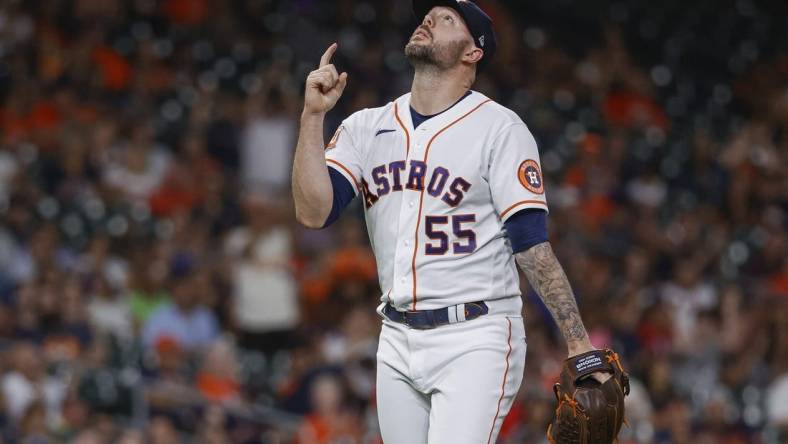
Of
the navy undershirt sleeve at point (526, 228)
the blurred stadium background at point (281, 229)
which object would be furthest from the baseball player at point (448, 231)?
the blurred stadium background at point (281, 229)

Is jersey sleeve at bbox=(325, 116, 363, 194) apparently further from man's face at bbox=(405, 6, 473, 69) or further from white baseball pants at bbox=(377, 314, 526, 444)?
white baseball pants at bbox=(377, 314, 526, 444)

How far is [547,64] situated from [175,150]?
4.19m

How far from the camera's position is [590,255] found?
32.7 feet

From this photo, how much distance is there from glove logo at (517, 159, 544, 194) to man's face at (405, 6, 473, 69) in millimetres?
387

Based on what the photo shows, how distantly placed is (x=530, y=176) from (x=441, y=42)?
0.47m

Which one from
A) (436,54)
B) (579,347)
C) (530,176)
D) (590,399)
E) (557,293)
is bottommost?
(590,399)

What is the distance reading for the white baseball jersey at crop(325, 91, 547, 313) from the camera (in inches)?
142

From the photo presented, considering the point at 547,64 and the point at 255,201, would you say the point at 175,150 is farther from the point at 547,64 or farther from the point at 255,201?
the point at 547,64

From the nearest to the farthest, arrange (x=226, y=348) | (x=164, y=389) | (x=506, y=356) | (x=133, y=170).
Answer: (x=506, y=356)
(x=164, y=389)
(x=226, y=348)
(x=133, y=170)

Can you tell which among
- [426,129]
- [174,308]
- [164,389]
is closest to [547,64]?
[174,308]

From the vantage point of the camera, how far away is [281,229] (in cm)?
902

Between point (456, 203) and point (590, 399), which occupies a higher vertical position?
point (456, 203)

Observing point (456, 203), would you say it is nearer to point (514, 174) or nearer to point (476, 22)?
point (514, 174)

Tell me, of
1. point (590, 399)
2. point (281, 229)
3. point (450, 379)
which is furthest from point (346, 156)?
point (281, 229)
